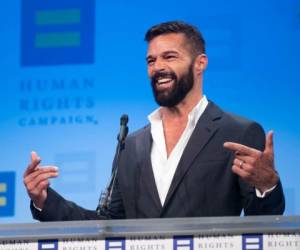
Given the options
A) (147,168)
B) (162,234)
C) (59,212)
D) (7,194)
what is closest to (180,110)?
(147,168)

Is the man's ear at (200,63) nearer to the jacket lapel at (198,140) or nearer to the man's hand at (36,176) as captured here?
the jacket lapel at (198,140)

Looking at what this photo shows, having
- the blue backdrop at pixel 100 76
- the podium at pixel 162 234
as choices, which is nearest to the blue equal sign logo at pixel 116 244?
the podium at pixel 162 234

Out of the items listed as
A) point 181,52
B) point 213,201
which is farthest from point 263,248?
point 181,52

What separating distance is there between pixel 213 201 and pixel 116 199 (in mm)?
385

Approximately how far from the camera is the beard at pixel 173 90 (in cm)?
299

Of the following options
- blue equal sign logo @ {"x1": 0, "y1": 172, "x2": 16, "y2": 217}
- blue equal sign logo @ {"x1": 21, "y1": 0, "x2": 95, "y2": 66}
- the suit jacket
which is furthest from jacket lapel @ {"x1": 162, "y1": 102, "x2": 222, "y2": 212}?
blue equal sign logo @ {"x1": 0, "y1": 172, "x2": 16, "y2": 217}

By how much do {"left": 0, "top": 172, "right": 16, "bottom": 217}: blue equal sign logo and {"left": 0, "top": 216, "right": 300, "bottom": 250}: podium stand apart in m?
1.44

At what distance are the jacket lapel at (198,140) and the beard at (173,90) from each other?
0.12 m

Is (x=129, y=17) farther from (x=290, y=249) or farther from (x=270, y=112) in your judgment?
(x=290, y=249)

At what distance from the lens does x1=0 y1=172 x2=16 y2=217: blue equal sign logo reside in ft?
11.9

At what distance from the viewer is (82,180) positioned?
362 cm

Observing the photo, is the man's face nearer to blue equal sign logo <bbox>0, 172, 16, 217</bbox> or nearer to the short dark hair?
the short dark hair

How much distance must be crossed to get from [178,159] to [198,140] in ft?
0.35

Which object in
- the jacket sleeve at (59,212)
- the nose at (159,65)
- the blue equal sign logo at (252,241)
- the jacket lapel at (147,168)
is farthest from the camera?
the nose at (159,65)
